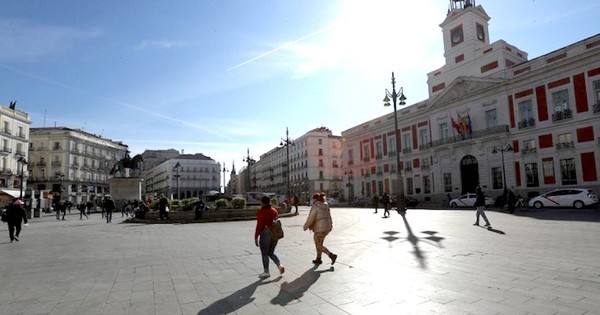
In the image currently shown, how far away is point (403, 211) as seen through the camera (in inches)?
861

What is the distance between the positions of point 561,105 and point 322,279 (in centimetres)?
3315

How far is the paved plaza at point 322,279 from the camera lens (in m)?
4.36

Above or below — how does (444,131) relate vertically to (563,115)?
above

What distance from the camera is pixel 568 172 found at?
1152 inches

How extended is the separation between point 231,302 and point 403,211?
18.7 meters

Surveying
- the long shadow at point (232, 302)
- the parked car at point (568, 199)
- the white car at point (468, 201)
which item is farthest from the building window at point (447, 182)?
the long shadow at point (232, 302)

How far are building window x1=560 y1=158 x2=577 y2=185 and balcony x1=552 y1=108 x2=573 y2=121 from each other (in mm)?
3494

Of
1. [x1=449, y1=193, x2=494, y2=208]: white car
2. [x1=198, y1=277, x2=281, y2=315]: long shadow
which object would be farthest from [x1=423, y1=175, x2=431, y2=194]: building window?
[x1=198, y1=277, x2=281, y2=315]: long shadow

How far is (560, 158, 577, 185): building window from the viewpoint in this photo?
28891 mm

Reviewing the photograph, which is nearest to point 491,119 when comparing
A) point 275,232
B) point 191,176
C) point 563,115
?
point 563,115

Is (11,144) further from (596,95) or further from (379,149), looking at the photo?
(596,95)

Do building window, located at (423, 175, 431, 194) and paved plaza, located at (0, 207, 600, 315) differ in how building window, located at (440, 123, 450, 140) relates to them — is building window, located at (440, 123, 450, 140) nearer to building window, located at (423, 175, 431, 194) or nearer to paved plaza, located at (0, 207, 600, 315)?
building window, located at (423, 175, 431, 194)

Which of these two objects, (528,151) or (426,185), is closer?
(528,151)

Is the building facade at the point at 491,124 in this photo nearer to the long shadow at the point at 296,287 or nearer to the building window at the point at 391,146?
the building window at the point at 391,146
